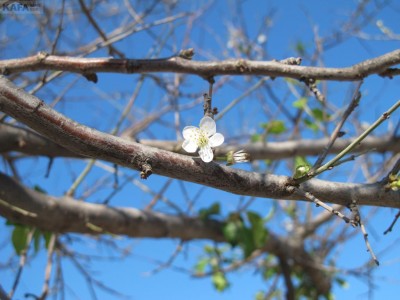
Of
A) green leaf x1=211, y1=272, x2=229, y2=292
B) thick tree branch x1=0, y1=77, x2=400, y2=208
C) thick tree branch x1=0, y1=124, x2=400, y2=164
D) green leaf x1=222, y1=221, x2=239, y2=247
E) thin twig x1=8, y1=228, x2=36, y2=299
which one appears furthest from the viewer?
green leaf x1=211, y1=272, x2=229, y2=292

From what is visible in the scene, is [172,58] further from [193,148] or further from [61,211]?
[61,211]

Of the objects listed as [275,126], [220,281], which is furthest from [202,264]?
[275,126]

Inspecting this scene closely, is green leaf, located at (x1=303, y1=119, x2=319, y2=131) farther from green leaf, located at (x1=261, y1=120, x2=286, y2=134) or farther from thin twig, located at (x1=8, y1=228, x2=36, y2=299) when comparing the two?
thin twig, located at (x1=8, y1=228, x2=36, y2=299)

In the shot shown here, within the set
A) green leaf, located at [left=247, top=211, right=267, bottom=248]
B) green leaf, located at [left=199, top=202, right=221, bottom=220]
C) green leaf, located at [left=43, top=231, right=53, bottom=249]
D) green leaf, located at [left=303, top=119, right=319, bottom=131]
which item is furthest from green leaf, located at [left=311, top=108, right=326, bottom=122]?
green leaf, located at [left=43, top=231, right=53, bottom=249]

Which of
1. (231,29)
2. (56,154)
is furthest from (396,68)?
(231,29)

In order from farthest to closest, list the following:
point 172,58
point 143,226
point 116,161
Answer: point 143,226 → point 172,58 → point 116,161

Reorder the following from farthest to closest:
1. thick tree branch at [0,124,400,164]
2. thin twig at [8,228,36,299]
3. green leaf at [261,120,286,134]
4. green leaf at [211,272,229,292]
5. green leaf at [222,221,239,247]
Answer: green leaf at [211,272,229,292], green leaf at [222,221,239,247], green leaf at [261,120,286,134], thick tree branch at [0,124,400,164], thin twig at [8,228,36,299]
